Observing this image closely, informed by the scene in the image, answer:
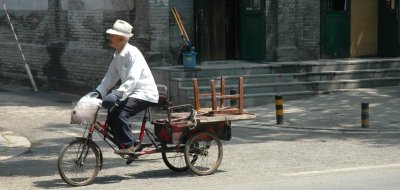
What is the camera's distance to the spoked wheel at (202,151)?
1081 centimetres

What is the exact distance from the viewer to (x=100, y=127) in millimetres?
10398

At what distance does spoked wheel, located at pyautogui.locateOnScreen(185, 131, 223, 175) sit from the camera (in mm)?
10812

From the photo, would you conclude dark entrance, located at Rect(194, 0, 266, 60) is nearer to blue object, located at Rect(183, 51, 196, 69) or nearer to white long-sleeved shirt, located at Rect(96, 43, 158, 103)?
blue object, located at Rect(183, 51, 196, 69)

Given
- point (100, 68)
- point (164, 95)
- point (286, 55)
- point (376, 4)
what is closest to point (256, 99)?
point (286, 55)

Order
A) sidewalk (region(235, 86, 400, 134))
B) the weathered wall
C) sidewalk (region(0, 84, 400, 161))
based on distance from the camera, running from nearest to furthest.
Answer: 1. sidewalk (region(0, 84, 400, 161))
2. sidewalk (region(235, 86, 400, 134))
3. the weathered wall

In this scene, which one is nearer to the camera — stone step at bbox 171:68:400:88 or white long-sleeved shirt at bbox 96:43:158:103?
white long-sleeved shirt at bbox 96:43:158:103

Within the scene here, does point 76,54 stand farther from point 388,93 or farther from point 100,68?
point 388,93

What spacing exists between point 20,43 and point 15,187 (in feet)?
52.5

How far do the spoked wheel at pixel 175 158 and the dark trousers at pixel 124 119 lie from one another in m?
0.60

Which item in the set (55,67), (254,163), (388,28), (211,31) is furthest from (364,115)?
(55,67)

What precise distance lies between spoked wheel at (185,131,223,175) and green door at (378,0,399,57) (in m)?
13.3

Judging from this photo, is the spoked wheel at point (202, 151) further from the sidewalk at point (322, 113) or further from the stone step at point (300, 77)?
the stone step at point (300, 77)

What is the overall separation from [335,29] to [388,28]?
1623 millimetres

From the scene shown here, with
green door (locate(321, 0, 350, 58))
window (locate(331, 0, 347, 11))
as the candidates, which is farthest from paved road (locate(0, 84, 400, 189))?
window (locate(331, 0, 347, 11))
